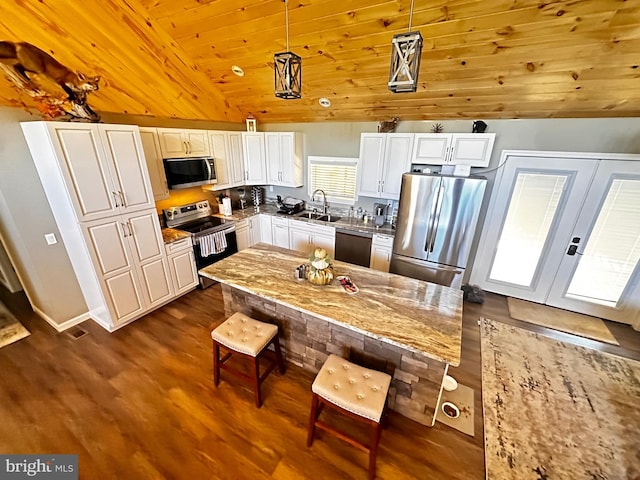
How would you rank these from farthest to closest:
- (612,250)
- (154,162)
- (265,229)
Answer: (265,229) < (154,162) < (612,250)

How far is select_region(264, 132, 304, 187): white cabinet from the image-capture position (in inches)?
176

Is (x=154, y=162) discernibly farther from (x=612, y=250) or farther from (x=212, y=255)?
(x=612, y=250)

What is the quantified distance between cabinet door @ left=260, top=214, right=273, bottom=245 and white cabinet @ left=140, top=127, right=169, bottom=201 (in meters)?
1.63

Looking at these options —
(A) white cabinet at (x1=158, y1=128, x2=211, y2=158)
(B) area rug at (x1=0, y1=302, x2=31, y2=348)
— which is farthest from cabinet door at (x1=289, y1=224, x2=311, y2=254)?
(B) area rug at (x1=0, y1=302, x2=31, y2=348)

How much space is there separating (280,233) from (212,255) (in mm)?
1252

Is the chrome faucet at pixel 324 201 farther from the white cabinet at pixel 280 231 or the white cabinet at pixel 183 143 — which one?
the white cabinet at pixel 183 143

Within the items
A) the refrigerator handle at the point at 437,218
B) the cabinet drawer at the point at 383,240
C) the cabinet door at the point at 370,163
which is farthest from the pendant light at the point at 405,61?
the cabinet drawer at the point at 383,240

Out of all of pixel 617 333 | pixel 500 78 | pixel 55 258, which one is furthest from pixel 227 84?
pixel 617 333

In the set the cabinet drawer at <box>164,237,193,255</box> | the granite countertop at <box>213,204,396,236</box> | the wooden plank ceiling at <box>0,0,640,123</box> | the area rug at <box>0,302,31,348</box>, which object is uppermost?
the wooden plank ceiling at <box>0,0,640,123</box>

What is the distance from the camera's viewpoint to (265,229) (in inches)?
190

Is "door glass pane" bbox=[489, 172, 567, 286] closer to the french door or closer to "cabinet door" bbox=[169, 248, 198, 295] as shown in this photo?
the french door

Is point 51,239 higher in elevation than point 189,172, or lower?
lower

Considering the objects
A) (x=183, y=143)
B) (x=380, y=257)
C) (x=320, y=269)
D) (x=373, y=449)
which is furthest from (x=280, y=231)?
(x=373, y=449)

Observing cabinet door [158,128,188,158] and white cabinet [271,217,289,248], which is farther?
white cabinet [271,217,289,248]
